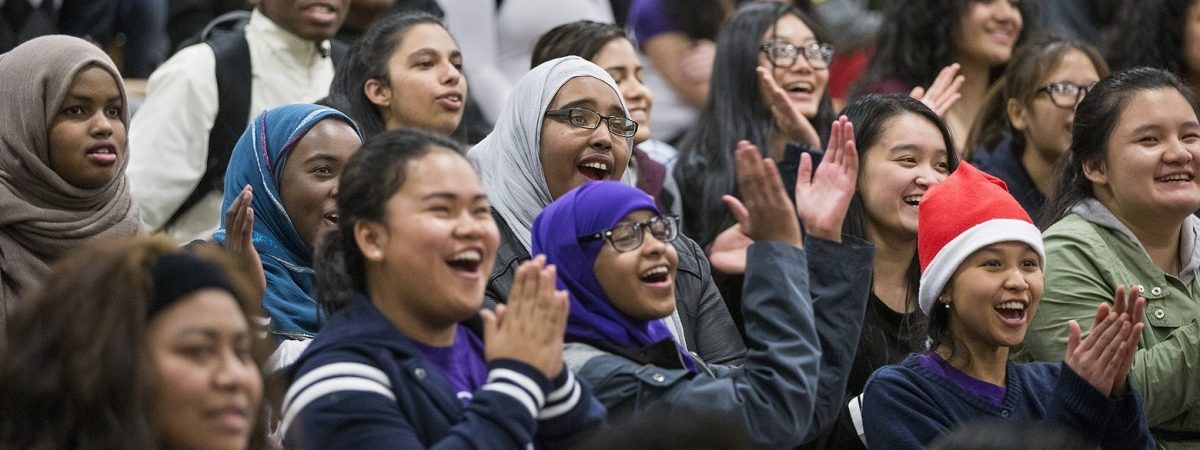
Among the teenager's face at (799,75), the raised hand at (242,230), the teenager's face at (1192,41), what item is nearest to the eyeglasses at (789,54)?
the teenager's face at (799,75)

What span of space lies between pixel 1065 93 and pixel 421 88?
91.9 inches

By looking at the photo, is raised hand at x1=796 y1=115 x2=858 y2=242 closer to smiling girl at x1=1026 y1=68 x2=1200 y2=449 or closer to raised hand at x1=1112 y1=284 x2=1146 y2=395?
raised hand at x1=1112 y1=284 x2=1146 y2=395

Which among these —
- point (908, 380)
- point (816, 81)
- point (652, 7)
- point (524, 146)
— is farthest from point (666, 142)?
point (908, 380)

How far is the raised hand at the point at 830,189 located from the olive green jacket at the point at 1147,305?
118 cm

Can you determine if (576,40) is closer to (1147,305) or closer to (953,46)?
(953,46)

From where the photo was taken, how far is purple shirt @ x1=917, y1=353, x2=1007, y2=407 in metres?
4.25

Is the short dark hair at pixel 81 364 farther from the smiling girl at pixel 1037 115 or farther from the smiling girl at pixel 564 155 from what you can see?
the smiling girl at pixel 1037 115

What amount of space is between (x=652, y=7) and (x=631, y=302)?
13.6 ft

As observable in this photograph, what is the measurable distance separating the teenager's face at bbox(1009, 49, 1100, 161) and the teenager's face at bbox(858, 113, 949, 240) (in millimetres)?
1094

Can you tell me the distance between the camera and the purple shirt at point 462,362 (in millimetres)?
3436

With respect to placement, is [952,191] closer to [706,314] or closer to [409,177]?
[706,314]

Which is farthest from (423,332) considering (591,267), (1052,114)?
(1052,114)

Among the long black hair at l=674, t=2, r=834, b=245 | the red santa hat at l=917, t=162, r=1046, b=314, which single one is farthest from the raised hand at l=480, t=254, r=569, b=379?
the long black hair at l=674, t=2, r=834, b=245

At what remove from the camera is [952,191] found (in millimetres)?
4535
